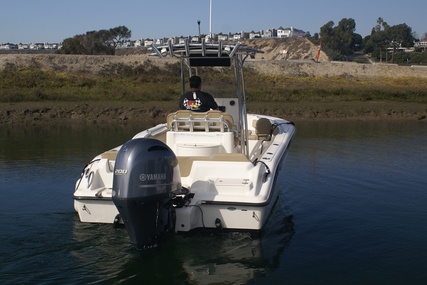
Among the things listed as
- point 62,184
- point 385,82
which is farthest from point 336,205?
point 385,82

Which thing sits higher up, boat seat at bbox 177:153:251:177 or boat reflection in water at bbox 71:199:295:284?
boat seat at bbox 177:153:251:177

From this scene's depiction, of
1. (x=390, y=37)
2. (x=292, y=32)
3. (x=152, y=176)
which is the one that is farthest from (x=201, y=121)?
(x=390, y=37)

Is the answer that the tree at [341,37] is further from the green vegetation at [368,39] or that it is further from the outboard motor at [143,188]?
the outboard motor at [143,188]

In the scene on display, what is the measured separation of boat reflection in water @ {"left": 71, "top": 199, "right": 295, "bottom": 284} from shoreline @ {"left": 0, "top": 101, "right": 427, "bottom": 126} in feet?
46.9

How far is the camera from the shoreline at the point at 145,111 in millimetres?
20750

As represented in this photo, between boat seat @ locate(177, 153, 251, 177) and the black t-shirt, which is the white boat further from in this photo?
the black t-shirt

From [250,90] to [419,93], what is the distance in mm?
8196

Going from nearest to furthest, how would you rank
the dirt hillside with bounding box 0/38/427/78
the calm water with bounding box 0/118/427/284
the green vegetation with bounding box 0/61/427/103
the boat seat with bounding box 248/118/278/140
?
the calm water with bounding box 0/118/427/284
the boat seat with bounding box 248/118/278/140
the green vegetation with bounding box 0/61/427/103
the dirt hillside with bounding box 0/38/427/78

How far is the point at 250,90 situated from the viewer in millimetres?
25750

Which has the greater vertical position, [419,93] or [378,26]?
[378,26]

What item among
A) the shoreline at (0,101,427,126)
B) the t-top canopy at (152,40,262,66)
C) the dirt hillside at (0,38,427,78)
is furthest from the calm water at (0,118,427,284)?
the dirt hillside at (0,38,427,78)

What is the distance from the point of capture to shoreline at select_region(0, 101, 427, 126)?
2075 centimetres

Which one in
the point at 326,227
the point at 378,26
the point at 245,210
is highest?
the point at 378,26

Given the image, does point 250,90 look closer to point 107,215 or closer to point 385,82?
point 385,82
